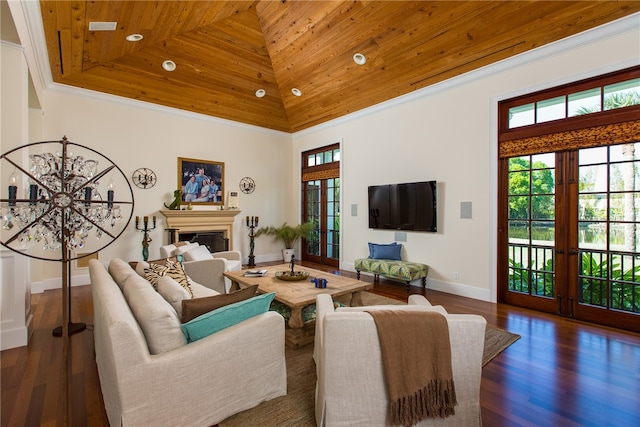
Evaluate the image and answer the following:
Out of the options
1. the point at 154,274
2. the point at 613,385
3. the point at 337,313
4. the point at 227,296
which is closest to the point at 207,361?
the point at 227,296

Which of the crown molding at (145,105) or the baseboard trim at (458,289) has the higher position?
the crown molding at (145,105)

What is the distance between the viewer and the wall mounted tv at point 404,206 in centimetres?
507

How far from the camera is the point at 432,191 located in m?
5.03

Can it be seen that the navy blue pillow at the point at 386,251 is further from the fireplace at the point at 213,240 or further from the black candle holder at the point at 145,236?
the black candle holder at the point at 145,236

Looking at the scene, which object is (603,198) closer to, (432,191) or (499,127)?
(499,127)

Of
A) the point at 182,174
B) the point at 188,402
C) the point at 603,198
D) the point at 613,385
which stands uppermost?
the point at 182,174

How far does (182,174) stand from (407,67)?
15.5 ft

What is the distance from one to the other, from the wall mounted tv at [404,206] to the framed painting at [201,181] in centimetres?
338

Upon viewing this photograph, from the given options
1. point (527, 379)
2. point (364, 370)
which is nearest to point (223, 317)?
point (364, 370)

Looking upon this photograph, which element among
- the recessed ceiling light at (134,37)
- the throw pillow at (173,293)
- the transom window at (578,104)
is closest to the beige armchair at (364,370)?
the throw pillow at (173,293)

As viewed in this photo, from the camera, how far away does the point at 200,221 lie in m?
6.42

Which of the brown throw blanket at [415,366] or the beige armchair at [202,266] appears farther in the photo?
the beige armchair at [202,266]

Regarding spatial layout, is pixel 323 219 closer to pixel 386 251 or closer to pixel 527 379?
pixel 386 251

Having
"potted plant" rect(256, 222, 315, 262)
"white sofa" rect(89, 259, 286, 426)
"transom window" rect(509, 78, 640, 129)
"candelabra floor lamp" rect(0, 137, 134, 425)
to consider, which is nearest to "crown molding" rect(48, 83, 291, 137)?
"potted plant" rect(256, 222, 315, 262)
